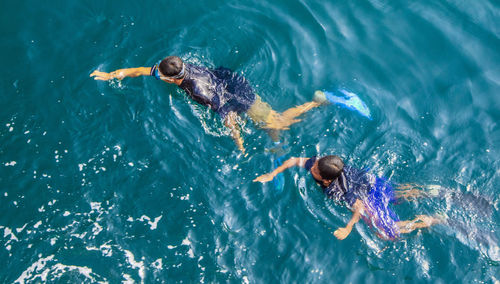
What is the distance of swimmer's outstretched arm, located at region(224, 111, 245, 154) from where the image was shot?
21.7ft

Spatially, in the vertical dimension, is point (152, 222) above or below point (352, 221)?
below

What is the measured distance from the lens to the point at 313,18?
8133 millimetres

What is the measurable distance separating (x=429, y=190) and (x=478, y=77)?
8.68ft

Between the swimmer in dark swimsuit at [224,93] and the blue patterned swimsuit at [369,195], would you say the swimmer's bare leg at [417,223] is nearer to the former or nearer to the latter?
the blue patterned swimsuit at [369,195]

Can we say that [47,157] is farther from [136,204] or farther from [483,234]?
[483,234]

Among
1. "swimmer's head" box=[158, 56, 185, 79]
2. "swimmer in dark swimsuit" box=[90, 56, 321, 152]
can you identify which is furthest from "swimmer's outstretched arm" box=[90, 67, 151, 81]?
"swimmer's head" box=[158, 56, 185, 79]

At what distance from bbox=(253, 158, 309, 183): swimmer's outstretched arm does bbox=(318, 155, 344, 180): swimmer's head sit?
22.0 inches

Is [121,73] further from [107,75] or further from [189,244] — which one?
[189,244]

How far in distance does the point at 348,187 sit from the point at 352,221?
0.49m

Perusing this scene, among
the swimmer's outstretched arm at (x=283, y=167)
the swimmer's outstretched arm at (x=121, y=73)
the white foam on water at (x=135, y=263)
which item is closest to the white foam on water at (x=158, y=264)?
the white foam on water at (x=135, y=263)

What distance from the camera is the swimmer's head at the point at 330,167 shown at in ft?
19.0

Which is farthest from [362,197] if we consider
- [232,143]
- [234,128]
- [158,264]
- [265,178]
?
[158,264]

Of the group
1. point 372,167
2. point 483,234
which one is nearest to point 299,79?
point 372,167

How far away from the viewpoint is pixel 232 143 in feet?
21.7
